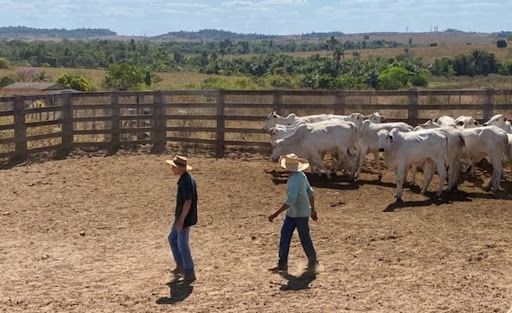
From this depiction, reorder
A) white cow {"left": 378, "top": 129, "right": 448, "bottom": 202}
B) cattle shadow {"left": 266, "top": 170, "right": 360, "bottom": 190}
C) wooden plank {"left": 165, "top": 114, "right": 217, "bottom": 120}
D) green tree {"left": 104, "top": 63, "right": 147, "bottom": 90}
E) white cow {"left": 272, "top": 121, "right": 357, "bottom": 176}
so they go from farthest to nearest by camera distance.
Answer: green tree {"left": 104, "top": 63, "right": 147, "bottom": 90} < wooden plank {"left": 165, "top": 114, "right": 217, "bottom": 120} < white cow {"left": 272, "top": 121, "right": 357, "bottom": 176} < cattle shadow {"left": 266, "top": 170, "right": 360, "bottom": 190} < white cow {"left": 378, "top": 129, "right": 448, "bottom": 202}

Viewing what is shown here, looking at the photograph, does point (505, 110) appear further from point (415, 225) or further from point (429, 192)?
point (415, 225)

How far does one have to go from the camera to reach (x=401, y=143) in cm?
1223

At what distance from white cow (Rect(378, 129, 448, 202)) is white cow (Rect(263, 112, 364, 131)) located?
7.35 ft

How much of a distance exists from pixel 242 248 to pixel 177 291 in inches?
71.9

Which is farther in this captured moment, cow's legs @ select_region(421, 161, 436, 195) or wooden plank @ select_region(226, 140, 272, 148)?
wooden plank @ select_region(226, 140, 272, 148)

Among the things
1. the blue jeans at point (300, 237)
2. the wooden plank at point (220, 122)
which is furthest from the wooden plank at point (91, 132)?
the blue jeans at point (300, 237)

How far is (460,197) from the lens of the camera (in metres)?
12.3

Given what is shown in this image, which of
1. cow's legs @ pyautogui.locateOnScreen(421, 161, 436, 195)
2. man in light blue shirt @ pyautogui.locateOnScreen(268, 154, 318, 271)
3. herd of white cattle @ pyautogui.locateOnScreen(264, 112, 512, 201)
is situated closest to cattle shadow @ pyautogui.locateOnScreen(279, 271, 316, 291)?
man in light blue shirt @ pyautogui.locateOnScreen(268, 154, 318, 271)

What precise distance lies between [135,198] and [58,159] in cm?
466

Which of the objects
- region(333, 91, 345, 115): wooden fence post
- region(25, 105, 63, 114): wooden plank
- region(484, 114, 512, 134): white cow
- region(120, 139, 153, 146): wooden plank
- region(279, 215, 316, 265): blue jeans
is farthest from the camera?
region(120, 139, 153, 146): wooden plank

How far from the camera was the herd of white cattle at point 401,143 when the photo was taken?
40.4 feet

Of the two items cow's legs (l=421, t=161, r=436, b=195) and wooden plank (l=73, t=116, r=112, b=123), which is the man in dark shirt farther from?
wooden plank (l=73, t=116, r=112, b=123)

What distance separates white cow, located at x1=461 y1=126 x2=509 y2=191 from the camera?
41.9 feet

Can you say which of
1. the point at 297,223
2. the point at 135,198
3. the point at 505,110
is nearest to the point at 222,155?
the point at 135,198
